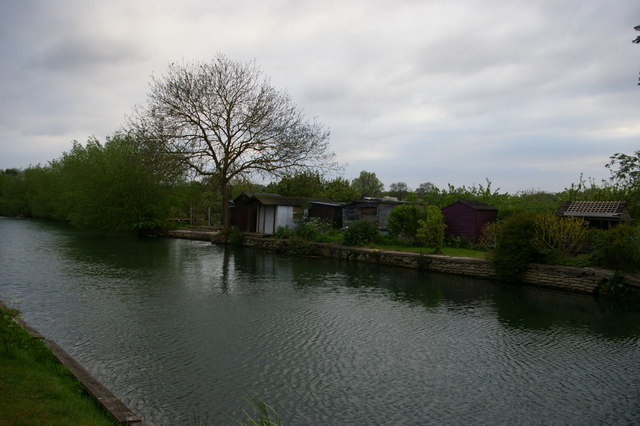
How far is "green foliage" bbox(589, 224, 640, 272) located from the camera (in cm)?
1410

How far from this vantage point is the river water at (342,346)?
256 inches

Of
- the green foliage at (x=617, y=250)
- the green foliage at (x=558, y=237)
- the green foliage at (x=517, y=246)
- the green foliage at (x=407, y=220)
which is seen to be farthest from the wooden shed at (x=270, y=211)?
the green foliage at (x=617, y=250)

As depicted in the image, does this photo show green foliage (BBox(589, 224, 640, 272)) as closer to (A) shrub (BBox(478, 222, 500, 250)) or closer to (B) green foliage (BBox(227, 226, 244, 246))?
(A) shrub (BBox(478, 222, 500, 250))

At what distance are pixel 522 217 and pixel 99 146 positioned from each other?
4271 cm

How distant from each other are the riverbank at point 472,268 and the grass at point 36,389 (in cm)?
1517

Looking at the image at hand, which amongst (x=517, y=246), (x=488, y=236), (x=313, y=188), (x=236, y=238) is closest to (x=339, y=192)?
(x=313, y=188)

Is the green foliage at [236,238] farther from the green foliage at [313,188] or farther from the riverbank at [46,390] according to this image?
the riverbank at [46,390]

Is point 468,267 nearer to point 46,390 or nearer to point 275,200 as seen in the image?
point 275,200

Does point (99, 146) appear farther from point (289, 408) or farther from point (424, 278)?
point (289, 408)

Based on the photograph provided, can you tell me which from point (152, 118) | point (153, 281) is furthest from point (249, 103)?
point (153, 281)

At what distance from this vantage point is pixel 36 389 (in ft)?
16.9

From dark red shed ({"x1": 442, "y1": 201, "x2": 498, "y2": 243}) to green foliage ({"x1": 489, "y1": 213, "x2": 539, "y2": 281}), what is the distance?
6043mm

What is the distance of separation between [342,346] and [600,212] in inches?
530

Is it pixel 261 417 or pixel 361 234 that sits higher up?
pixel 361 234
